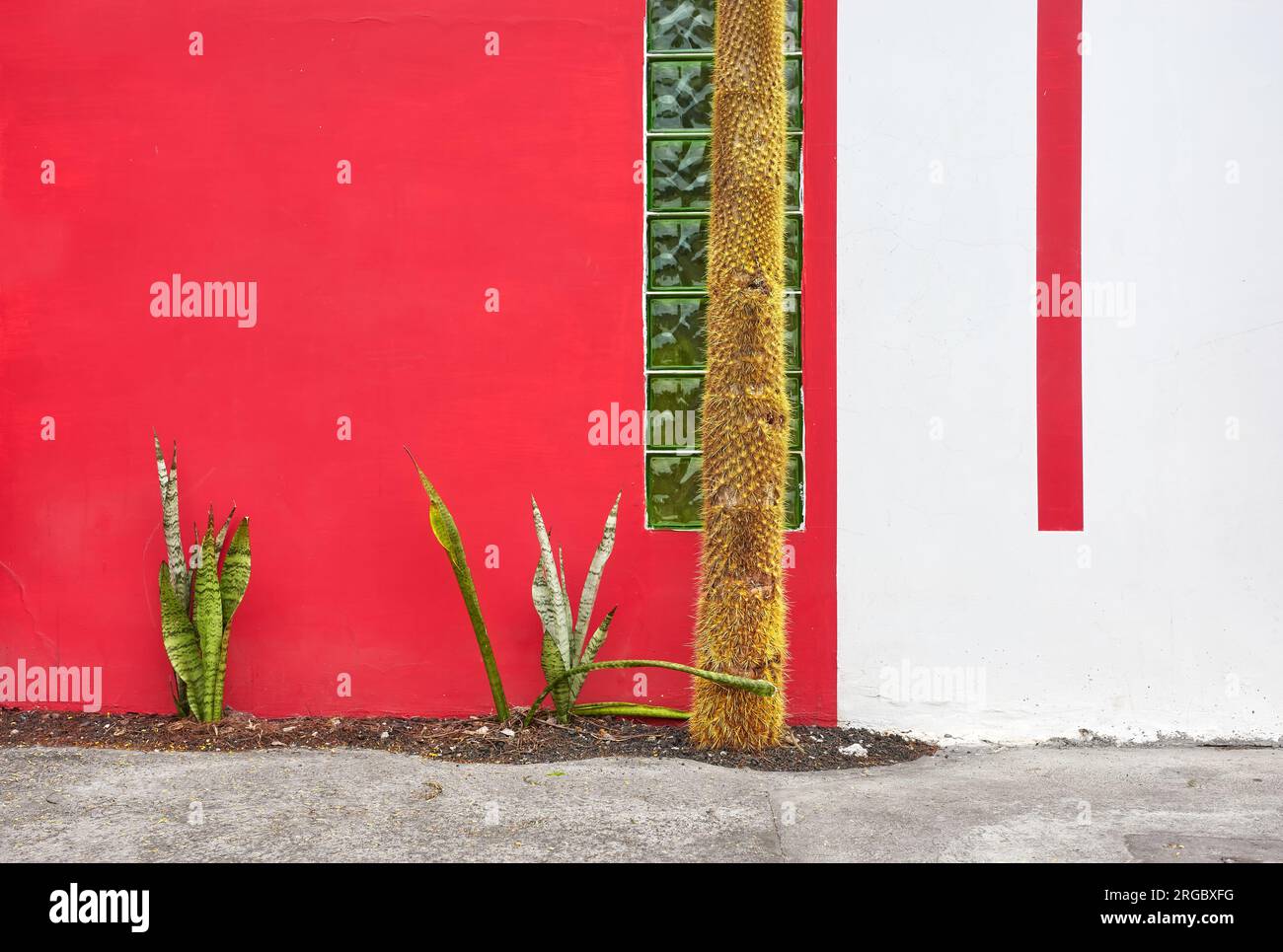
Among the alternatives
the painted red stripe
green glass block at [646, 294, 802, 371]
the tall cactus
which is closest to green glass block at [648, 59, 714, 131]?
the tall cactus

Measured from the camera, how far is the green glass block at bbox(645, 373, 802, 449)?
14.6 feet

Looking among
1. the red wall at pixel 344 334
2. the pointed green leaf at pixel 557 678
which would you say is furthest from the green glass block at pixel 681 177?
the pointed green leaf at pixel 557 678

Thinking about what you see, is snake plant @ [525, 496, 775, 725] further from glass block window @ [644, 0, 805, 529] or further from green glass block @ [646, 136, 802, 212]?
green glass block @ [646, 136, 802, 212]

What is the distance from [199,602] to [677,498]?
192 cm

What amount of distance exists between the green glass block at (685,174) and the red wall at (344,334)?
0.09 metres

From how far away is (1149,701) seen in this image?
4344 mm

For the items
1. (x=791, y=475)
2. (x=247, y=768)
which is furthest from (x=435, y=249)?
(x=247, y=768)

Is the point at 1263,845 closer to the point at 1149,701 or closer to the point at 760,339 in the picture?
the point at 1149,701

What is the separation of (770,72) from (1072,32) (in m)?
1.36

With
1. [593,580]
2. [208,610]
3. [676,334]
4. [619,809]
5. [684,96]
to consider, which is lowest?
[619,809]

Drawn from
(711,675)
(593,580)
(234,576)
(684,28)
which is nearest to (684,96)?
(684,28)

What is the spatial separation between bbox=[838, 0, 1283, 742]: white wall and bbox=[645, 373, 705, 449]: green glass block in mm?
612

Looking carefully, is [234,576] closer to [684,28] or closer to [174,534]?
[174,534]

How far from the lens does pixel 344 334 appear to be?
4500 mm
